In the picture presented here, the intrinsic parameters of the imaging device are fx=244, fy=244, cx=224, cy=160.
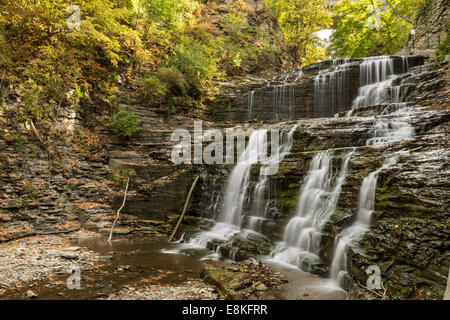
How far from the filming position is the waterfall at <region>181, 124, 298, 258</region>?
26.8 feet

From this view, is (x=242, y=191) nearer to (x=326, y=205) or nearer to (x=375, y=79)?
(x=326, y=205)

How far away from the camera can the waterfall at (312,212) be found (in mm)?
5992

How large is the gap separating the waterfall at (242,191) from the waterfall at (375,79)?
5205 millimetres

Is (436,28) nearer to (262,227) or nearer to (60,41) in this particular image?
(262,227)

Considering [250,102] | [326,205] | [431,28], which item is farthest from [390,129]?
A: [431,28]

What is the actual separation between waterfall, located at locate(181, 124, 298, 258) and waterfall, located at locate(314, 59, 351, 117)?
16.7ft

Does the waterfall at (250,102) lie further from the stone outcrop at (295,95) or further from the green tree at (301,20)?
the green tree at (301,20)

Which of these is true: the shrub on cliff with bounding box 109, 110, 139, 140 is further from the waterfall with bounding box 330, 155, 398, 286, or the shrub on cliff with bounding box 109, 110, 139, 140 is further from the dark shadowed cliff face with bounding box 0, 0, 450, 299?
the waterfall with bounding box 330, 155, 398, 286

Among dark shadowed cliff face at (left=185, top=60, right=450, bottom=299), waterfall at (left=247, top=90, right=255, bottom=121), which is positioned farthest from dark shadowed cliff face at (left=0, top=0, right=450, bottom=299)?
waterfall at (left=247, top=90, right=255, bottom=121)

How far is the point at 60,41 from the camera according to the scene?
9.92 meters

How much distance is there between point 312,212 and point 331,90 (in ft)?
31.1

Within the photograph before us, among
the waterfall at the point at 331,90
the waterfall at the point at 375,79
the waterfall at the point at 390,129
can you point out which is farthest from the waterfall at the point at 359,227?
the waterfall at the point at 331,90

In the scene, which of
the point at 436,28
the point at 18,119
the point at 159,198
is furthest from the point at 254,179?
the point at 436,28
